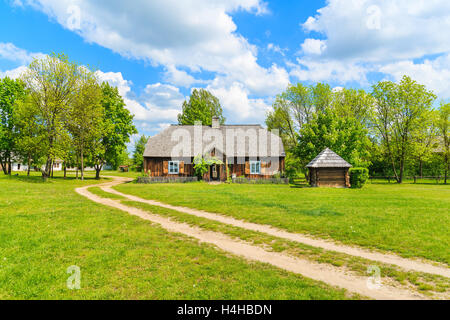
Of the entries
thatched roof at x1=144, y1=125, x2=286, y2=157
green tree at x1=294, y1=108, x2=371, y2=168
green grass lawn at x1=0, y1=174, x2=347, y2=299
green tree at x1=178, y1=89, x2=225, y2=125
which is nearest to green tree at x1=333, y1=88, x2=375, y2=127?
green tree at x1=294, y1=108, x2=371, y2=168

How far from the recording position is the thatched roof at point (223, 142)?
3447cm

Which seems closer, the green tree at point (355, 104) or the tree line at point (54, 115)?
the tree line at point (54, 115)

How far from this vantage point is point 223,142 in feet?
118

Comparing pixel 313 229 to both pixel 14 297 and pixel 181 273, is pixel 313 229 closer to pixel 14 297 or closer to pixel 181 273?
pixel 181 273

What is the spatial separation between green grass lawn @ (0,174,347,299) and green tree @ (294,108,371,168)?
87.7ft

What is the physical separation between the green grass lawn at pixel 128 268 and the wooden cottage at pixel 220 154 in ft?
80.3

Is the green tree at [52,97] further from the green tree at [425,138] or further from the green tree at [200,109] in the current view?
the green tree at [425,138]

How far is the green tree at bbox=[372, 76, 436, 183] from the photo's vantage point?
120ft

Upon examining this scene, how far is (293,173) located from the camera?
33.5 m

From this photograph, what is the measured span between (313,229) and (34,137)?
35358 mm

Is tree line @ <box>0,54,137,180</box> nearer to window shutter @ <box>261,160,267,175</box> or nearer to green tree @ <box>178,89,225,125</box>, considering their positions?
green tree @ <box>178,89,225,125</box>

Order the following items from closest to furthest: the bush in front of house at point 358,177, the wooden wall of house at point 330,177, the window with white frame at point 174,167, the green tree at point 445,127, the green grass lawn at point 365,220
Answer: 1. the green grass lawn at point 365,220
2. the bush in front of house at point 358,177
3. the wooden wall of house at point 330,177
4. the window with white frame at point 174,167
5. the green tree at point 445,127

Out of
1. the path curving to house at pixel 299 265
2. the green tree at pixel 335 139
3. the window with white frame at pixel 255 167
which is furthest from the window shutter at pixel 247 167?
the path curving to house at pixel 299 265

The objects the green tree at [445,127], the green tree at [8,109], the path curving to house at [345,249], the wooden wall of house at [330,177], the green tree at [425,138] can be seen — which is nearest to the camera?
the path curving to house at [345,249]
